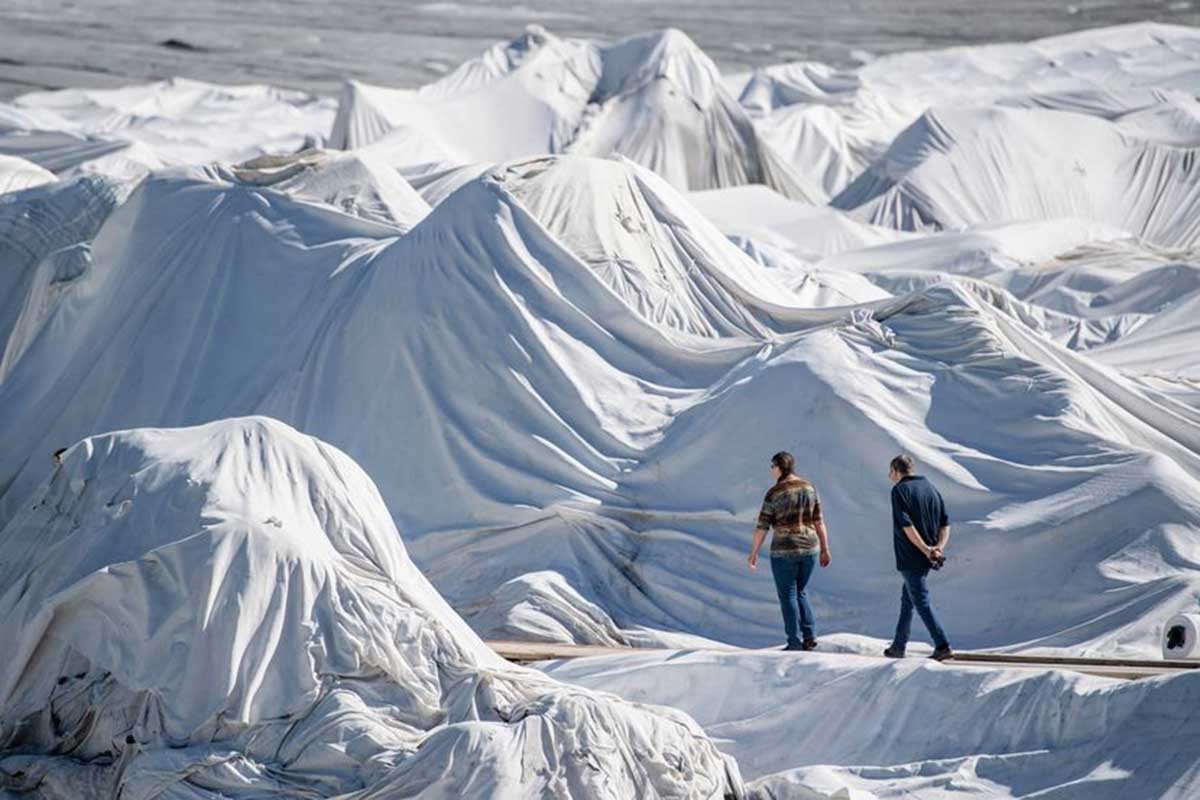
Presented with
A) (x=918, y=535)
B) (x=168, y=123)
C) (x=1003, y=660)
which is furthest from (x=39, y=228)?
(x=168, y=123)

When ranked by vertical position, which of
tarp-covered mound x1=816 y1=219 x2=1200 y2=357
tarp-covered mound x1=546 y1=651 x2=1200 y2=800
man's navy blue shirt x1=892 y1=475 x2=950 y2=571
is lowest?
tarp-covered mound x1=816 y1=219 x2=1200 y2=357

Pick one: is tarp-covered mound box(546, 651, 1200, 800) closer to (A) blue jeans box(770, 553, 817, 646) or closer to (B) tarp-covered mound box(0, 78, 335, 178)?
(A) blue jeans box(770, 553, 817, 646)

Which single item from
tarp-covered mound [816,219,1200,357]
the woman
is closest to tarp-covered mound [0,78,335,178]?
tarp-covered mound [816,219,1200,357]

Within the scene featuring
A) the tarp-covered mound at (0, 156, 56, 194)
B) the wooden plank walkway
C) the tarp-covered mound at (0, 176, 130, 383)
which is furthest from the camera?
the tarp-covered mound at (0, 156, 56, 194)

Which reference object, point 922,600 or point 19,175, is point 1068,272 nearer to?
point 19,175

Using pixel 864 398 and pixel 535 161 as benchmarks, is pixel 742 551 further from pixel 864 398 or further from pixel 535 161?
pixel 535 161

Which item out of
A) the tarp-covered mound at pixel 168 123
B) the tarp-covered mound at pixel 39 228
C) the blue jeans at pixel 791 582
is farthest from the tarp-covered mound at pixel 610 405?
the tarp-covered mound at pixel 168 123

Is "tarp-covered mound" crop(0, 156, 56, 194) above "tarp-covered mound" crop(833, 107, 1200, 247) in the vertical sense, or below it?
below
